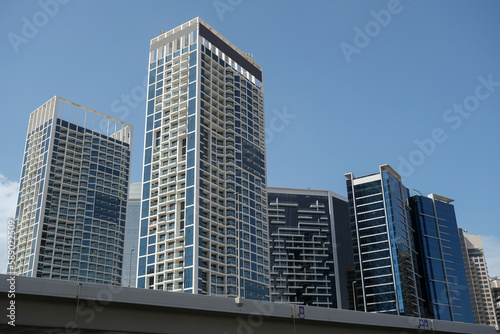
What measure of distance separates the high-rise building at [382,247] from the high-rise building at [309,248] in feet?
63.5

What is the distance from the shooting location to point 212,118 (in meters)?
115

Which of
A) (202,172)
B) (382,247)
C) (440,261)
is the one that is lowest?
(440,261)

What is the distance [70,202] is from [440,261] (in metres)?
106

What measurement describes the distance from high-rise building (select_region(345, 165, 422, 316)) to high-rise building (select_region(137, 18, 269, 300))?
1510 inches

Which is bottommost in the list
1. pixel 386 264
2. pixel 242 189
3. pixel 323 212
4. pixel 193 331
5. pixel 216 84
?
pixel 193 331

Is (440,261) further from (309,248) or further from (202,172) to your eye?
(202,172)

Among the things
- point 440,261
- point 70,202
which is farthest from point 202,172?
point 440,261

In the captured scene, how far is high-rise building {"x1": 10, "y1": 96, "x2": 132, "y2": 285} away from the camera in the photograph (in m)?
133

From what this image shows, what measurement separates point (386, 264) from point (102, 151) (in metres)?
84.3

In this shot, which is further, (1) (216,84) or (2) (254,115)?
(2) (254,115)

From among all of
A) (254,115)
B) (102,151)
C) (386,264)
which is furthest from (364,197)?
(102,151)

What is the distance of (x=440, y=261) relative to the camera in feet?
517

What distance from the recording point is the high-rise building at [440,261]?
151 meters

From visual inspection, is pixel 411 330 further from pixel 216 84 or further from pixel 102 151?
pixel 102 151
